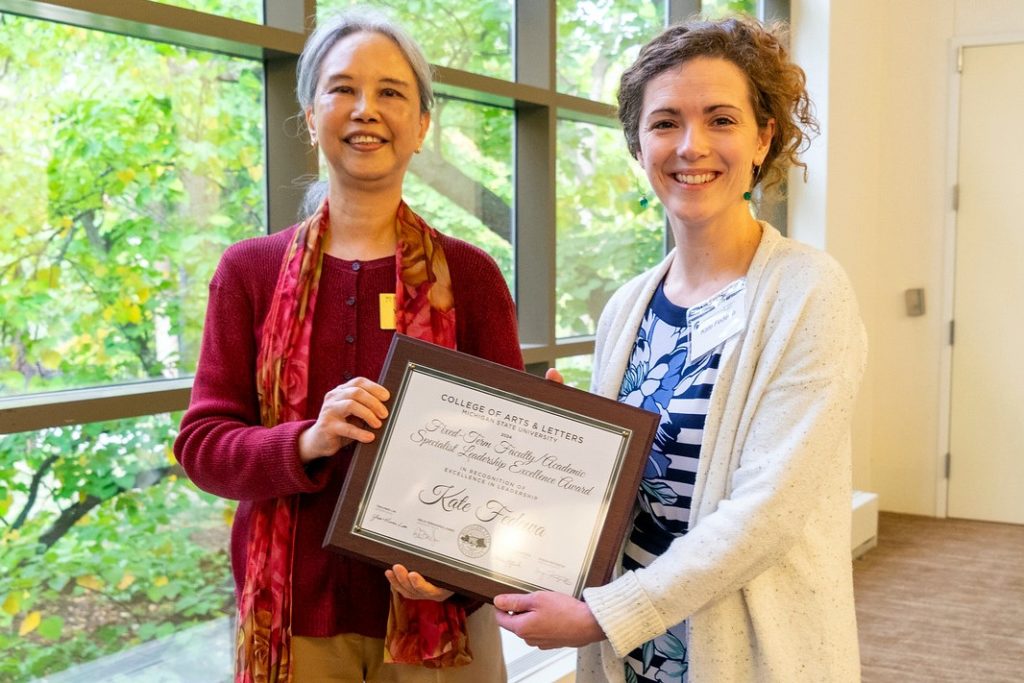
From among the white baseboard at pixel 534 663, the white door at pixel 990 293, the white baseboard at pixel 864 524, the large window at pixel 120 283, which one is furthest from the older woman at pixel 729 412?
the white door at pixel 990 293

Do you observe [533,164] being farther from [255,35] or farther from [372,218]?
[372,218]

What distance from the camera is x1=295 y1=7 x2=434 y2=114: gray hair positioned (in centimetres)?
154

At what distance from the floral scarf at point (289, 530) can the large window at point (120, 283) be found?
0.62 m

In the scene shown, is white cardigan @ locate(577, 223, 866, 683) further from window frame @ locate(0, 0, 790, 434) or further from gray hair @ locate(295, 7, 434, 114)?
window frame @ locate(0, 0, 790, 434)

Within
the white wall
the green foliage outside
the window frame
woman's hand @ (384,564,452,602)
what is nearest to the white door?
the white wall

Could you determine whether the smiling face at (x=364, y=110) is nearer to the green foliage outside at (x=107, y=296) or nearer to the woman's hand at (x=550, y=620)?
the woman's hand at (x=550, y=620)

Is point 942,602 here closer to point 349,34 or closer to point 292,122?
point 292,122

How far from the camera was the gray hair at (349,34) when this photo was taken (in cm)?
154

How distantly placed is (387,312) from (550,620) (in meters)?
0.51

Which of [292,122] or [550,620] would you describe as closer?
[550,620]

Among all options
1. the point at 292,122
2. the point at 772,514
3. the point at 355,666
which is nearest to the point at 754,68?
the point at 772,514

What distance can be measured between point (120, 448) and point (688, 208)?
1.38m

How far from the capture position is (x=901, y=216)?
18.7ft

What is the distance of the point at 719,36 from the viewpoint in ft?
4.90
